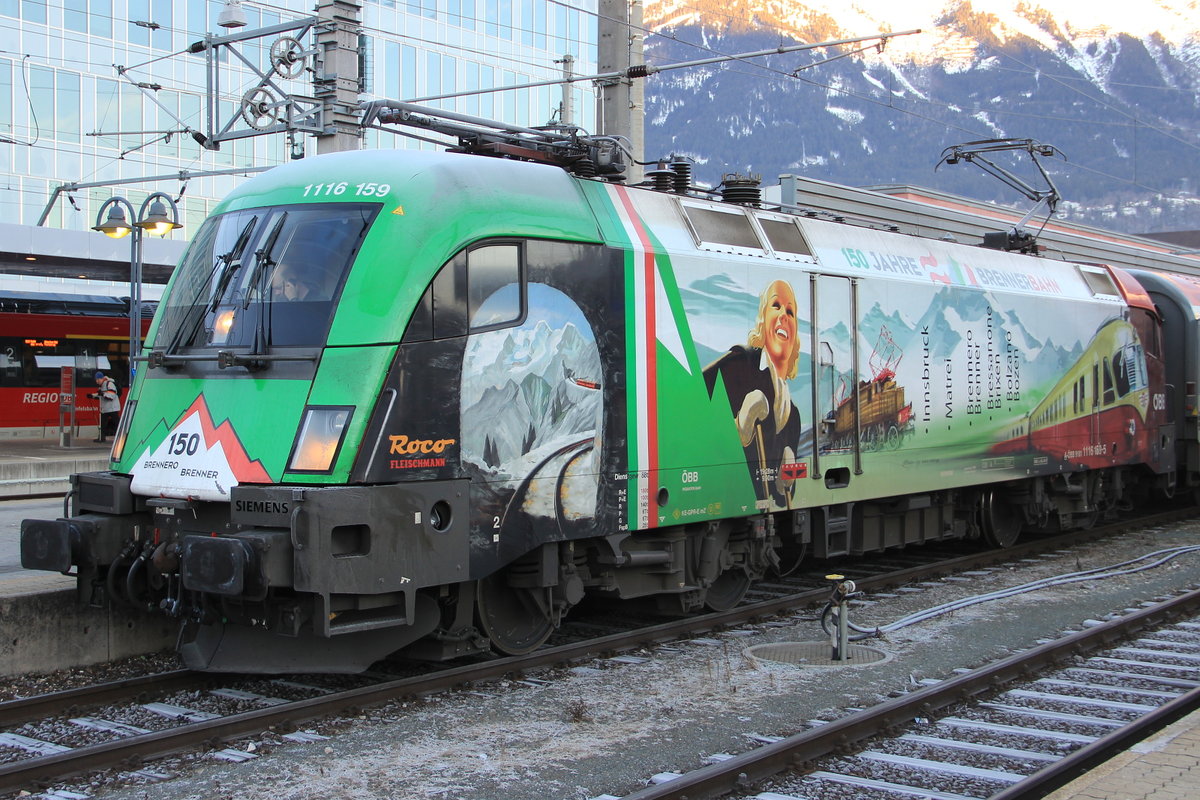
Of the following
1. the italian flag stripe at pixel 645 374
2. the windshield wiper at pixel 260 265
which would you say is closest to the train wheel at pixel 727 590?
the italian flag stripe at pixel 645 374

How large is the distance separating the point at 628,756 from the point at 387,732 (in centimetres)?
144

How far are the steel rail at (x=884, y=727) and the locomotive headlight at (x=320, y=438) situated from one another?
8.70 ft

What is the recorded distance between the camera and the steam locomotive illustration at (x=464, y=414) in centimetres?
728

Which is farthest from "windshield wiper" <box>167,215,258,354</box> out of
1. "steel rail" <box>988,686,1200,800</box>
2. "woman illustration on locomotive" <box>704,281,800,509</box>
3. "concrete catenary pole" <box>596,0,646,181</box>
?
"concrete catenary pole" <box>596,0,646,181</box>

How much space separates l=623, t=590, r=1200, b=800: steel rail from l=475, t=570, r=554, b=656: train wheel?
2.36m

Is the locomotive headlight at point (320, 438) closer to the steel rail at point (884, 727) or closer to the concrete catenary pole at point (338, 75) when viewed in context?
the steel rail at point (884, 727)

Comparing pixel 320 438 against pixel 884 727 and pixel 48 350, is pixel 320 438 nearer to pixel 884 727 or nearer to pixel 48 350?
pixel 884 727

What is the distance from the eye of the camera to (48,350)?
28734mm

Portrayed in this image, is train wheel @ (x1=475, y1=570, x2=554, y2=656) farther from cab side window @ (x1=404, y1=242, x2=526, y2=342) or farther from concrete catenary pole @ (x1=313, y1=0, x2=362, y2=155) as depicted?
concrete catenary pole @ (x1=313, y1=0, x2=362, y2=155)

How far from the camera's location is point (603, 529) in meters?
8.62

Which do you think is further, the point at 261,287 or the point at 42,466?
the point at 42,466

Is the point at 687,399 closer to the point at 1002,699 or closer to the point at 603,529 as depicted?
the point at 603,529

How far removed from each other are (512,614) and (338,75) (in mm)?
8126

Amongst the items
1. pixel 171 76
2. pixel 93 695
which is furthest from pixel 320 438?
pixel 171 76
